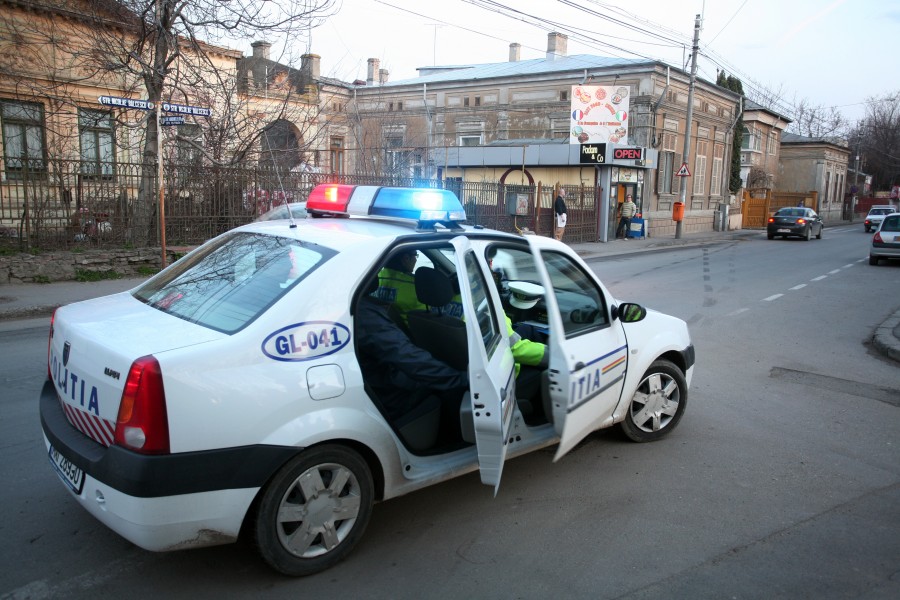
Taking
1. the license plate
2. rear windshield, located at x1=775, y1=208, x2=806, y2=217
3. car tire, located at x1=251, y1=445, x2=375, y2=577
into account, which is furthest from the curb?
rear windshield, located at x1=775, y1=208, x2=806, y2=217

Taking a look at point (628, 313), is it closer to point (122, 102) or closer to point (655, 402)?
point (655, 402)

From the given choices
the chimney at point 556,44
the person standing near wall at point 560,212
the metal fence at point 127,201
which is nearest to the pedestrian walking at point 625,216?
the person standing near wall at point 560,212

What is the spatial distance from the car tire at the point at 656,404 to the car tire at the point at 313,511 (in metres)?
2.36

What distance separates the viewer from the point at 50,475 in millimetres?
4121

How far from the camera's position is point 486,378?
3.19 m

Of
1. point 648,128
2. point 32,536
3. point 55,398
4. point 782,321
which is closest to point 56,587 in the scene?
point 32,536

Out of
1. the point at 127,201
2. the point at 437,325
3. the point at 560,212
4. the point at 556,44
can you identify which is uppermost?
the point at 556,44

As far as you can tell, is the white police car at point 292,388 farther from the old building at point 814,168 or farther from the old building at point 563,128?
the old building at point 814,168

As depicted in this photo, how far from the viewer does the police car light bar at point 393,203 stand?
392cm

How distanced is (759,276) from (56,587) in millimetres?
16646

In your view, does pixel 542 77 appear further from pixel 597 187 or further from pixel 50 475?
pixel 50 475

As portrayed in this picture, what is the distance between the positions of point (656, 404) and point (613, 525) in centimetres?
145

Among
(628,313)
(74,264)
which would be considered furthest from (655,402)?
(74,264)

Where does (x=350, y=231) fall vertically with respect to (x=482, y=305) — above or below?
above
